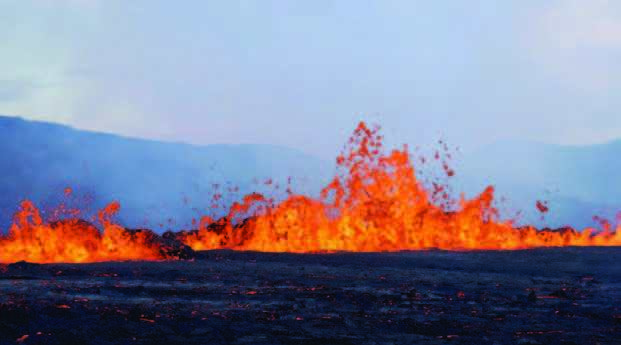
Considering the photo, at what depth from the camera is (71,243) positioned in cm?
1447

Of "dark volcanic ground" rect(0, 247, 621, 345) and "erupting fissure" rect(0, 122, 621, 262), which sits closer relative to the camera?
"dark volcanic ground" rect(0, 247, 621, 345)

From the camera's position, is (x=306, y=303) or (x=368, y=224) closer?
(x=306, y=303)

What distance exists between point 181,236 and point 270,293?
10386 mm

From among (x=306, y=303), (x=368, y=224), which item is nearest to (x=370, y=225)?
(x=368, y=224)

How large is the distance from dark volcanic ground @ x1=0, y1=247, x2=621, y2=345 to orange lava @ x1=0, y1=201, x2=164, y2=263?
5.71ft

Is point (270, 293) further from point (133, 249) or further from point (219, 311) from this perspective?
point (133, 249)

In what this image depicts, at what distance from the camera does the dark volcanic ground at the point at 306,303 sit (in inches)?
234

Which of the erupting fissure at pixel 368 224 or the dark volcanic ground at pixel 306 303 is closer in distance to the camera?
the dark volcanic ground at pixel 306 303

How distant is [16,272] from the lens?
10.3 meters

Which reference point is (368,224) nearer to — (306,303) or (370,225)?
(370,225)

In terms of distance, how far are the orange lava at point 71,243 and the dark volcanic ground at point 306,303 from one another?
1.74 metres

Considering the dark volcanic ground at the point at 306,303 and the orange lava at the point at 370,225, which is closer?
the dark volcanic ground at the point at 306,303

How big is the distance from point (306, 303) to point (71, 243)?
7378 mm

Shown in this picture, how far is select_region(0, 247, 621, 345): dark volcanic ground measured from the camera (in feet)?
19.5
